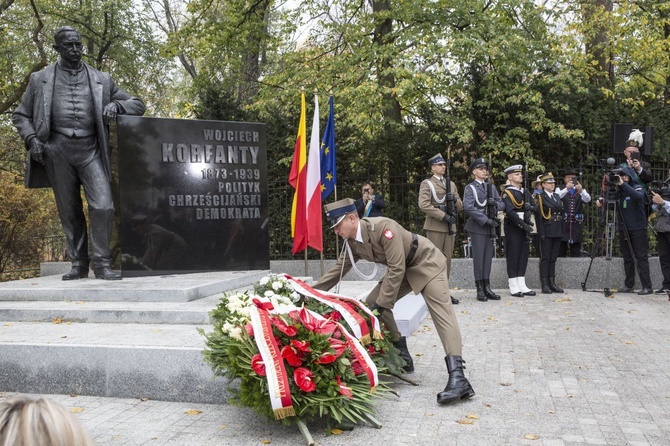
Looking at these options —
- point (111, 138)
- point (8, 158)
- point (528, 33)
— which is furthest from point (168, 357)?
point (8, 158)

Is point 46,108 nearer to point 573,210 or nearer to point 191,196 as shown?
point 191,196

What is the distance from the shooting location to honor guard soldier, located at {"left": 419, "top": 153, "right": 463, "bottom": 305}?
32.4 ft

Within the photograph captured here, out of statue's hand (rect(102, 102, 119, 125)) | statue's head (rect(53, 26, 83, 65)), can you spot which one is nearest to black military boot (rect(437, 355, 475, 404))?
statue's hand (rect(102, 102, 119, 125))

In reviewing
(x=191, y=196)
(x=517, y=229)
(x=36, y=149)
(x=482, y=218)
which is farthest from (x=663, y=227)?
(x=36, y=149)

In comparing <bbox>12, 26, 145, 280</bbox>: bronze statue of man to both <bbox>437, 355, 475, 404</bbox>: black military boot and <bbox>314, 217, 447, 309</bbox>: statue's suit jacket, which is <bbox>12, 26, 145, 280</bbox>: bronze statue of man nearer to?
<bbox>314, 217, 447, 309</bbox>: statue's suit jacket

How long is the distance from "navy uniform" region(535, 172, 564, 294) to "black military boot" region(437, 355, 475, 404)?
6.56 meters

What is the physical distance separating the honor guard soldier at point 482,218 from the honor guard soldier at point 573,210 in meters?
1.96

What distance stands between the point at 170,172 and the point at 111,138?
81cm

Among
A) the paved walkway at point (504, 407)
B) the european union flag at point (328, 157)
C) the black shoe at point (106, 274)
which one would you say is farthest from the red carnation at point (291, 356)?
the european union flag at point (328, 157)

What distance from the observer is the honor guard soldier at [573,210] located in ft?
39.1

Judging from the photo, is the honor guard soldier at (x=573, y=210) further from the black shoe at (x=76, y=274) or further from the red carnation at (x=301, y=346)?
the red carnation at (x=301, y=346)

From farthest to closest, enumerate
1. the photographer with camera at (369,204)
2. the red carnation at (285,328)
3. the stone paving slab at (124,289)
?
the photographer with camera at (369,204)
the stone paving slab at (124,289)
the red carnation at (285,328)

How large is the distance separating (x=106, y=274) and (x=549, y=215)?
7042 millimetres

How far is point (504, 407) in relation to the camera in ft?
16.3
